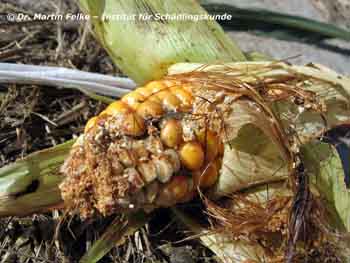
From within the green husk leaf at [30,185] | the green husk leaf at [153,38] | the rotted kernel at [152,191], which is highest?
the green husk leaf at [153,38]

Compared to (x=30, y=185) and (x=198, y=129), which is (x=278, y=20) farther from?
(x=30, y=185)

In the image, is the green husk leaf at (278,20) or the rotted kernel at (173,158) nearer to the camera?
the rotted kernel at (173,158)

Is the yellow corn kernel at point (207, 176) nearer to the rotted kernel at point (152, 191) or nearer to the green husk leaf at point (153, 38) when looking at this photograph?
the rotted kernel at point (152, 191)

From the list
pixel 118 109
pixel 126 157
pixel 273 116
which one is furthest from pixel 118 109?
pixel 273 116

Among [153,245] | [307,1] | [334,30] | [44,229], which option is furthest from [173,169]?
[307,1]

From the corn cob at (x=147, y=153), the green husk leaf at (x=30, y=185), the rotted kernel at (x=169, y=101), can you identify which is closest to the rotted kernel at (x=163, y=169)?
the corn cob at (x=147, y=153)

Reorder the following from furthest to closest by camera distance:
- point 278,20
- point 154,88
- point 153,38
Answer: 1. point 278,20
2. point 153,38
3. point 154,88
